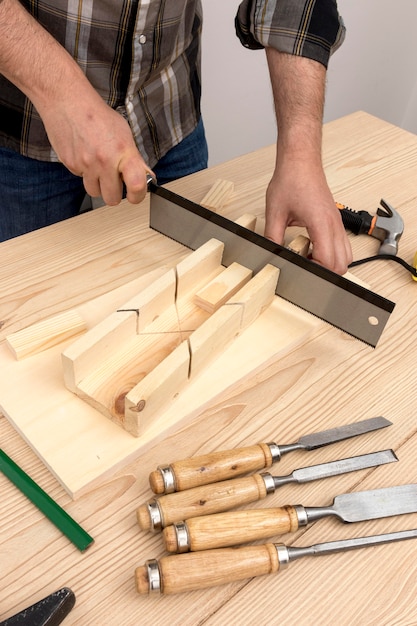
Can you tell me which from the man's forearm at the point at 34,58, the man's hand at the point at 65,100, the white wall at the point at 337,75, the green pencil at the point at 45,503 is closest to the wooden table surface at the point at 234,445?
the green pencil at the point at 45,503

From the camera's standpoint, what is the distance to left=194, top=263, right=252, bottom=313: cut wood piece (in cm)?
135

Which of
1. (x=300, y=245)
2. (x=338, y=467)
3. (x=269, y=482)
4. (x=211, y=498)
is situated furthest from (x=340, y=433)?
(x=300, y=245)

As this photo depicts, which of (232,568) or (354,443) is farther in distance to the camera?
(354,443)

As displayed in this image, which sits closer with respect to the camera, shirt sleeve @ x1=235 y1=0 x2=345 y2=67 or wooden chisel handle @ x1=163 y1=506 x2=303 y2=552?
wooden chisel handle @ x1=163 y1=506 x2=303 y2=552

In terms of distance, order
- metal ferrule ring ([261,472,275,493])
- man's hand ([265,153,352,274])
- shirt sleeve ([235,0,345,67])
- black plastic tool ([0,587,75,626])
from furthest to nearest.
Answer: shirt sleeve ([235,0,345,67]) → man's hand ([265,153,352,274]) → metal ferrule ring ([261,472,275,493]) → black plastic tool ([0,587,75,626])

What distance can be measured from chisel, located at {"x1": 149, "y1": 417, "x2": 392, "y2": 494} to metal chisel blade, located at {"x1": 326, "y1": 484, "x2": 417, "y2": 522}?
13 centimetres

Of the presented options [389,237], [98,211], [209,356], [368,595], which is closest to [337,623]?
[368,595]

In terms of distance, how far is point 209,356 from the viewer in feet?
4.16

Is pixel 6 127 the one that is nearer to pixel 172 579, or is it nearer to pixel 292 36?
pixel 292 36

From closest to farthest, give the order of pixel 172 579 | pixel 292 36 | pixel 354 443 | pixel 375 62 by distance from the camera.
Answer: pixel 172 579, pixel 354 443, pixel 292 36, pixel 375 62

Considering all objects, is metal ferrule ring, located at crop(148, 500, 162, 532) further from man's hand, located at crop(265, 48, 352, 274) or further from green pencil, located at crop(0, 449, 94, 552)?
man's hand, located at crop(265, 48, 352, 274)

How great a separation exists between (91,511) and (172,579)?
0.72 ft

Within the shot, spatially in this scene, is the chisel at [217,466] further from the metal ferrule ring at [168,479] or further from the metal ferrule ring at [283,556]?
the metal ferrule ring at [283,556]

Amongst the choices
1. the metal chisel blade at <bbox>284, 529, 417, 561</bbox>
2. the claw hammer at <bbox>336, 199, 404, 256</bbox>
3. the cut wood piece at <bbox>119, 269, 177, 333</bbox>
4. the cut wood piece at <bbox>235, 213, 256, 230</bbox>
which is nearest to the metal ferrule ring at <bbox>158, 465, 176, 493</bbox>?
the metal chisel blade at <bbox>284, 529, 417, 561</bbox>
